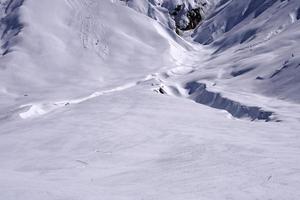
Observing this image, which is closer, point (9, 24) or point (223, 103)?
point (223, 103)

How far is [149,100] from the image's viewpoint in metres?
29.0

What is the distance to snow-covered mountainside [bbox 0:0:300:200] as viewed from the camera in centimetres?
1026

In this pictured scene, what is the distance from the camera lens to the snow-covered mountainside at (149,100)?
10258mm

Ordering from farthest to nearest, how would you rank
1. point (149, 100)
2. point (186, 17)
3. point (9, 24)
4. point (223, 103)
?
point (186, 17) → point (9, 24) → point (149, 100) → point (223, 103)

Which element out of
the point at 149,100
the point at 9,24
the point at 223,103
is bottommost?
the point at 9,24

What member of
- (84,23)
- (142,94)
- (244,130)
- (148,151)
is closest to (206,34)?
(84,23)

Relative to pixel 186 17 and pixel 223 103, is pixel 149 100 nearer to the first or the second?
pixel 223 103

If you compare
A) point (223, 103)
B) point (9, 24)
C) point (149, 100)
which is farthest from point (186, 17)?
point (223, 103)

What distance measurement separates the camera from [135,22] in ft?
166

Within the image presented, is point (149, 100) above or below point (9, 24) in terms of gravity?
above

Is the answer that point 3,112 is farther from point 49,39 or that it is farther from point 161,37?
point 161,37

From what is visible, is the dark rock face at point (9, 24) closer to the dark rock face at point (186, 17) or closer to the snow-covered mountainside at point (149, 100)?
the snow-covered mountainside at point (149, 100)

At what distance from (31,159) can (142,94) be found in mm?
15817

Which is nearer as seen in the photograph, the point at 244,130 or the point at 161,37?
the point at 244,130
